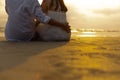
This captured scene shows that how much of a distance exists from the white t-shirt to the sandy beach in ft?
2.42

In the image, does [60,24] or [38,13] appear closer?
[38,13]

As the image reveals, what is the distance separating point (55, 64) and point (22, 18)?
2.64 meters

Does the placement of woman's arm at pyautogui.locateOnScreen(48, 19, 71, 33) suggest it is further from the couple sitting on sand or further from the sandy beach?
the sandy beach

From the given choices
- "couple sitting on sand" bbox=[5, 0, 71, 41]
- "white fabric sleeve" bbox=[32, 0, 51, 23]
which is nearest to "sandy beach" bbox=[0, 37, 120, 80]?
"white fabric sleeve" bbox=[32, 0, 51, 23]

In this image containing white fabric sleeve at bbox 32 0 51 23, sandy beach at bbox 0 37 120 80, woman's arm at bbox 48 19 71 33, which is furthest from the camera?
woman's arm at bbox 48 19 71 33

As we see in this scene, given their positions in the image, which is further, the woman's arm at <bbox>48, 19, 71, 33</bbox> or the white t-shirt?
the woman's arm at <bbox>48, 19, 71, 33</bbox>

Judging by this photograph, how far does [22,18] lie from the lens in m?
7.49

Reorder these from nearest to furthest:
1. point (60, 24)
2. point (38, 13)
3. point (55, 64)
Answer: point (55, 64), point (38, 13), point (60, 24)

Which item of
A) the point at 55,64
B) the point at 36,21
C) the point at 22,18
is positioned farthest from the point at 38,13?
the point at 55,64

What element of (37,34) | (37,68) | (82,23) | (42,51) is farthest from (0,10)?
(37,68)

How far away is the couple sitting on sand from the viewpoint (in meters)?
7.33

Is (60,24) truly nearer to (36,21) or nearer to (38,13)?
(36,21)

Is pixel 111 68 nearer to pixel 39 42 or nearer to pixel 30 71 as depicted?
pixel 30 71

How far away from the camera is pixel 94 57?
5.64 meters
